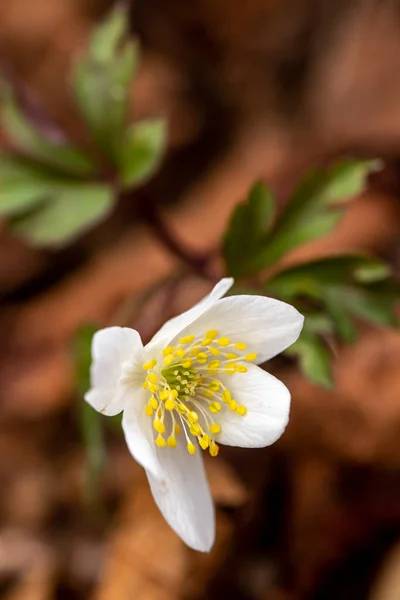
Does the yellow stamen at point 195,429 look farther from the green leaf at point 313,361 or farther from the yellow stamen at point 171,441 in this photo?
the green leaf at point 313,361

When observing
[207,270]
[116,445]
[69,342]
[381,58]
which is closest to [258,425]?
Answer: [207,270]

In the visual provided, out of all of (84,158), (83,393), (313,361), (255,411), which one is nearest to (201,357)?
(255,411)

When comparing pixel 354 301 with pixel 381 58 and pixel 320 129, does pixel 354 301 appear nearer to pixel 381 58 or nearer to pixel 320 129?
pixel 320 129

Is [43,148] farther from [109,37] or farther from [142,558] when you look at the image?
[142,558]

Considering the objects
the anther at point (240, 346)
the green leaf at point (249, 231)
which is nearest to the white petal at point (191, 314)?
the anther at point (240, 346)

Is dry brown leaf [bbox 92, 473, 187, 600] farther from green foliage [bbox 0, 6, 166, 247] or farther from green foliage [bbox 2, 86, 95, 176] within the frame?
green foliage [bbox 2, 86, 95, 176]

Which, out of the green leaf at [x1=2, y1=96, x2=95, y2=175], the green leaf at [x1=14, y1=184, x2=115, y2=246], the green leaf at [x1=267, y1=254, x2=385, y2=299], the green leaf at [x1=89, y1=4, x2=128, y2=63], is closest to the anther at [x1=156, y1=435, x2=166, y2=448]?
the green leaf at [x1=267, y1=254, x2=385, y2=299]

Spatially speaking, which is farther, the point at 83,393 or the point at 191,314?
the point at 83,393
